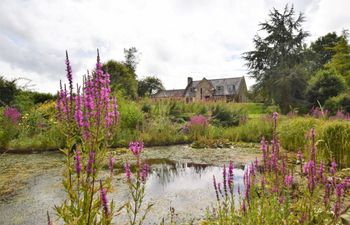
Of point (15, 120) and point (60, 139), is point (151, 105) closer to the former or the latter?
point (60, 139)

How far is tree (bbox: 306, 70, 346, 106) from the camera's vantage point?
56.9 feet

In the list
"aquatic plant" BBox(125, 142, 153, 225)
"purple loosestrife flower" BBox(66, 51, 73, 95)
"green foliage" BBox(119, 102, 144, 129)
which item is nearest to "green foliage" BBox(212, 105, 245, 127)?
"green foliage" BBox(119, 102, 144, 129)

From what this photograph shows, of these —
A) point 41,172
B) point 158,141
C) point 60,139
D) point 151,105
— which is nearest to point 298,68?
point 151,105

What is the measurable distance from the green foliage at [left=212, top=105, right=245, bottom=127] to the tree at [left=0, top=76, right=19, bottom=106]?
373 inches

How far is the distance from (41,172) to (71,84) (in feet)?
13.0

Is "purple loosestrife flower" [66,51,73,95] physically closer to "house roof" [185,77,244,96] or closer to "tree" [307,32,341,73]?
"tree" [307,32,341,73]

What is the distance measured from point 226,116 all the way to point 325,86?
9.60 m

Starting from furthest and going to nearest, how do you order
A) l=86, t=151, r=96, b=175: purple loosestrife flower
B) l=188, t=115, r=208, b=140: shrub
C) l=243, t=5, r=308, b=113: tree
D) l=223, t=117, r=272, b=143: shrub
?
l=243, t=5, r=308, b=113: tree → l=188, t=115, r=208, b=140: shrub → l=223, t=117, r=272, b=143: shrub → l=86, t=151, r=96, b=175: purple loosestrife flower

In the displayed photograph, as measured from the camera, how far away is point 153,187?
4.09 m

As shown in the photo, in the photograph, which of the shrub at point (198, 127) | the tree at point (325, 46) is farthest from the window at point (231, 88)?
the shrub at point (198, 127)

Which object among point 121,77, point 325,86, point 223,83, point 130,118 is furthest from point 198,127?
point 223,83

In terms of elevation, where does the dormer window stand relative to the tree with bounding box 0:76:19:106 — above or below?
above

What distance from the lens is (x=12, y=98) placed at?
1233 cm

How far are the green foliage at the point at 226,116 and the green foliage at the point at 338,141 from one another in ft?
21.7
